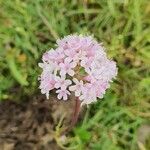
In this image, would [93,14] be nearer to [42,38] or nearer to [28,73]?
[42,38]

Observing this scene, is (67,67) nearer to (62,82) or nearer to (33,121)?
(62,82)

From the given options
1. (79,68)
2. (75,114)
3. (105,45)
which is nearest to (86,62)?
(79,68)

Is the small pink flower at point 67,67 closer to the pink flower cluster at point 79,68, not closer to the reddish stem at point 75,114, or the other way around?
the pink flower cluster at point 79,68

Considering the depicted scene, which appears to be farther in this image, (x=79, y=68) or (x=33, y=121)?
(x=33, y=121)

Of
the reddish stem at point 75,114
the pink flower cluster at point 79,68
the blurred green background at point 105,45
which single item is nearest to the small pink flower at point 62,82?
the pink flower cluster at point 79,68

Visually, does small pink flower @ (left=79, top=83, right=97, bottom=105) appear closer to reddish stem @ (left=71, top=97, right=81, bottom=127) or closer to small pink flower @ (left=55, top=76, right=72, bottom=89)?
small pink flower @ (left=55, top=76, right=72, bottom=89)

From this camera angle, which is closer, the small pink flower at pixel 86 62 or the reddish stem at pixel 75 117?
the small pink flower at pixel 86 62
